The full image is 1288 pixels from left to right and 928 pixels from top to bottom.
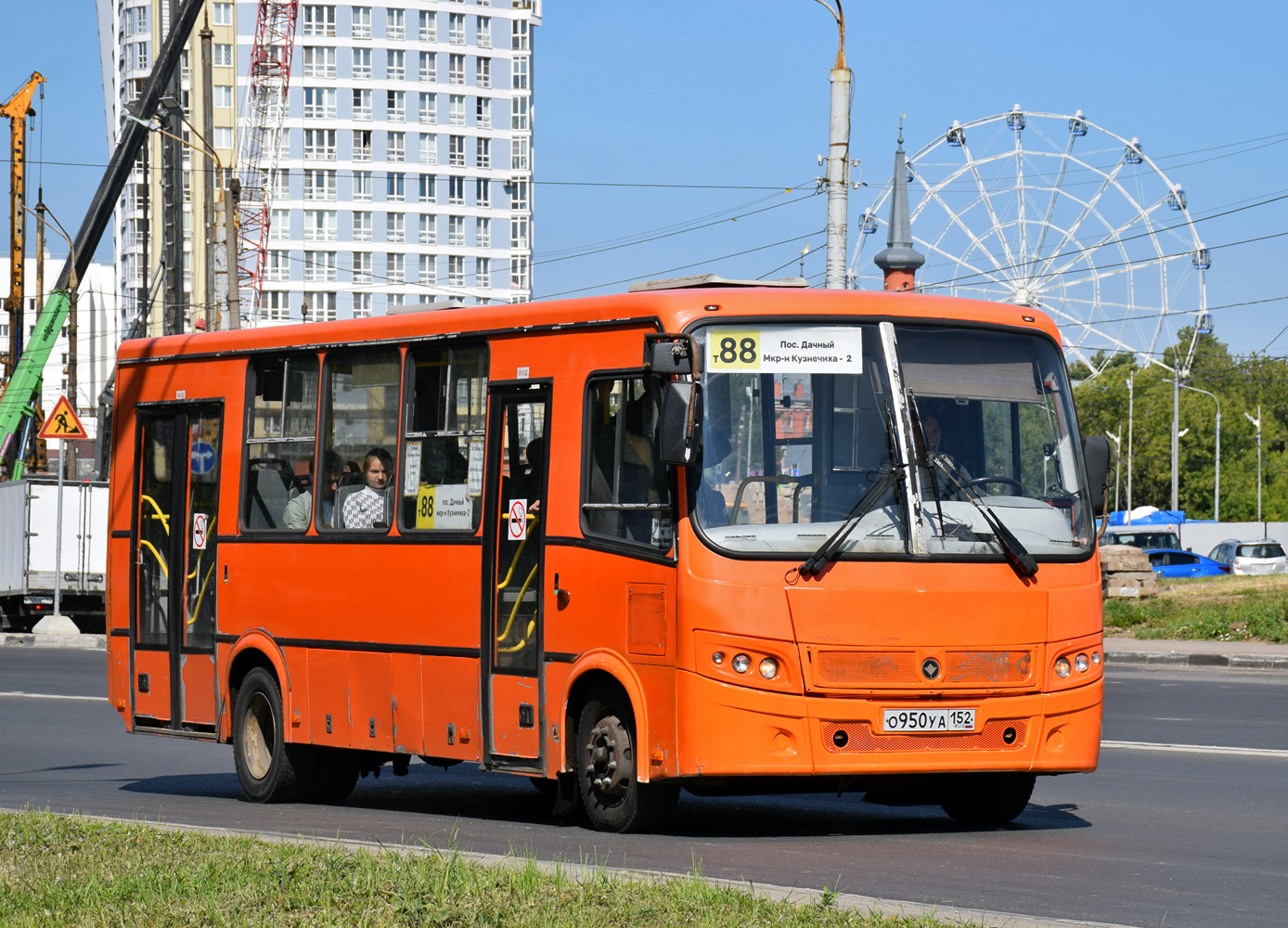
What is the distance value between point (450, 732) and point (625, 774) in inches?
66.3

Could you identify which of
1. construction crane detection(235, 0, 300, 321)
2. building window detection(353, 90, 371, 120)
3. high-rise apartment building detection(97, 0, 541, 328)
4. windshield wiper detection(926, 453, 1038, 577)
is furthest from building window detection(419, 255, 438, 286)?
windshield wiper detection(926, 453, 1038, 577)

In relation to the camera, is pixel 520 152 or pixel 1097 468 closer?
pixel 1097 468

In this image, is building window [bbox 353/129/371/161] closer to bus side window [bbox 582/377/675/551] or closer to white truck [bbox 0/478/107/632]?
white truck [bbox 0/478/107/632]

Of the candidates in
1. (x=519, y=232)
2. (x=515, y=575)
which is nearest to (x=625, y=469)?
(x=515, y=575)

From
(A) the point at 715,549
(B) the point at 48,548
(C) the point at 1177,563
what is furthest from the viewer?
(C) the point at 1177,563

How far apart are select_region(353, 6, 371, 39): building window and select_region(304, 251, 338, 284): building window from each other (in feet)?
48.2

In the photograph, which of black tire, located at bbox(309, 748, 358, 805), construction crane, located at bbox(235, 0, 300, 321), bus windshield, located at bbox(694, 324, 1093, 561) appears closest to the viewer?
bus windshield, located at bbox(694, 324, 1093, 561)

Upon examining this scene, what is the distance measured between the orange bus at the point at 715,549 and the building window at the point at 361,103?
124m

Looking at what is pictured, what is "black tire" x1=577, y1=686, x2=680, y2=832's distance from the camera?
396 inches

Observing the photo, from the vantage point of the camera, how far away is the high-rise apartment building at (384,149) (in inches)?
5197

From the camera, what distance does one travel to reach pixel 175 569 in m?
14.0

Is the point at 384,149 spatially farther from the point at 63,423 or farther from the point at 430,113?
the point at 63,423

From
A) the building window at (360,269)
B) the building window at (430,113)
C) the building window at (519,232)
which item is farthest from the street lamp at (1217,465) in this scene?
the building window at (360,269)

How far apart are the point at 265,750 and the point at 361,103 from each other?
406ft
